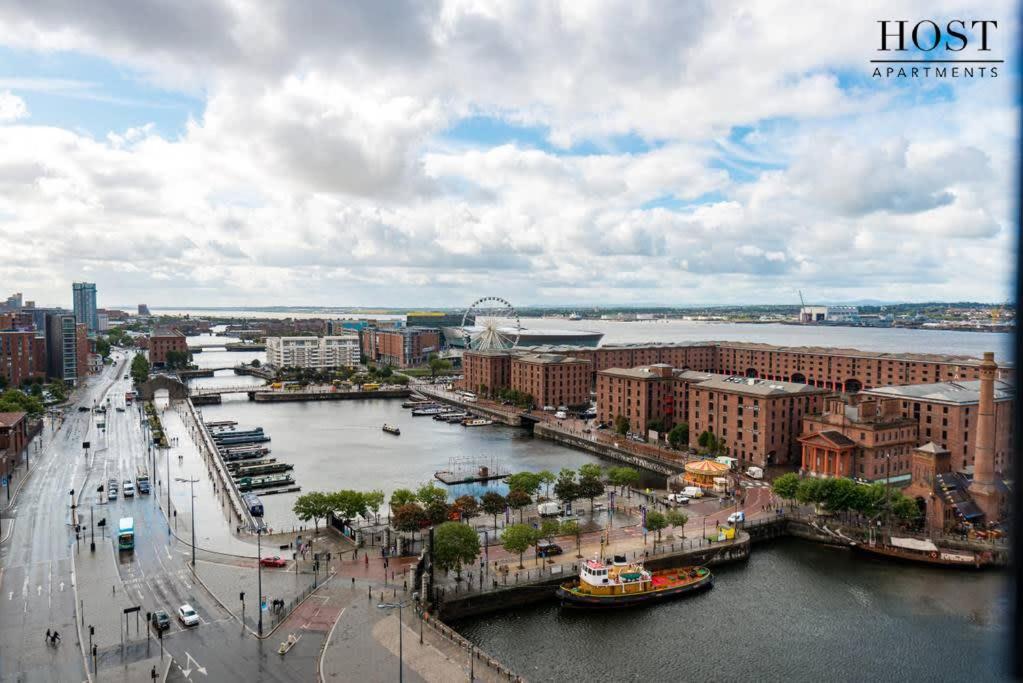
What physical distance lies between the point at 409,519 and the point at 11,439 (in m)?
16.9

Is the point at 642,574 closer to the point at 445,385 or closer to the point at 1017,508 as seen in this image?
the point at 1017,508

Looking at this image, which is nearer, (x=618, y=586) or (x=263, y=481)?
(x=618, y=586)

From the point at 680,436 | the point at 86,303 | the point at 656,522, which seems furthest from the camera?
the point at 86,303

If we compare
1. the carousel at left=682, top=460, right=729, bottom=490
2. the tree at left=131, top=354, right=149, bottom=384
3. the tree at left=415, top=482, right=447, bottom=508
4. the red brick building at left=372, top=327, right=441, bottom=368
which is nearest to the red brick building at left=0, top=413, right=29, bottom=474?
the tree at left=415, top=482, right=447, bottom=508

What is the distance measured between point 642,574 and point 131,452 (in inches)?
841

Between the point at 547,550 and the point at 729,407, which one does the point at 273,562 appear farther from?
the point at 729,407

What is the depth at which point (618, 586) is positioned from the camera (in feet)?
48.9

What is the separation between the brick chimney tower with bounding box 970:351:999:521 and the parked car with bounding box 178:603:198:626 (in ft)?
58.7

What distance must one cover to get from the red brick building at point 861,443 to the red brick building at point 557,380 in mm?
18240

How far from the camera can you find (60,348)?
2009 inches

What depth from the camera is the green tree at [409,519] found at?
55.3ft

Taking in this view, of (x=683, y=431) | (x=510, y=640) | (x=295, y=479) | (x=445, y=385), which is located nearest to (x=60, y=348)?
(x=445, y=385)

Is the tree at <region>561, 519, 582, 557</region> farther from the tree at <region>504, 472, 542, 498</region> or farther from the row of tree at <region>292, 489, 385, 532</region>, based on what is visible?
the row of tree at <region>292, 489, 385, 532</region>

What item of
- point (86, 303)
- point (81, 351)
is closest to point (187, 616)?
point (81, 351)
